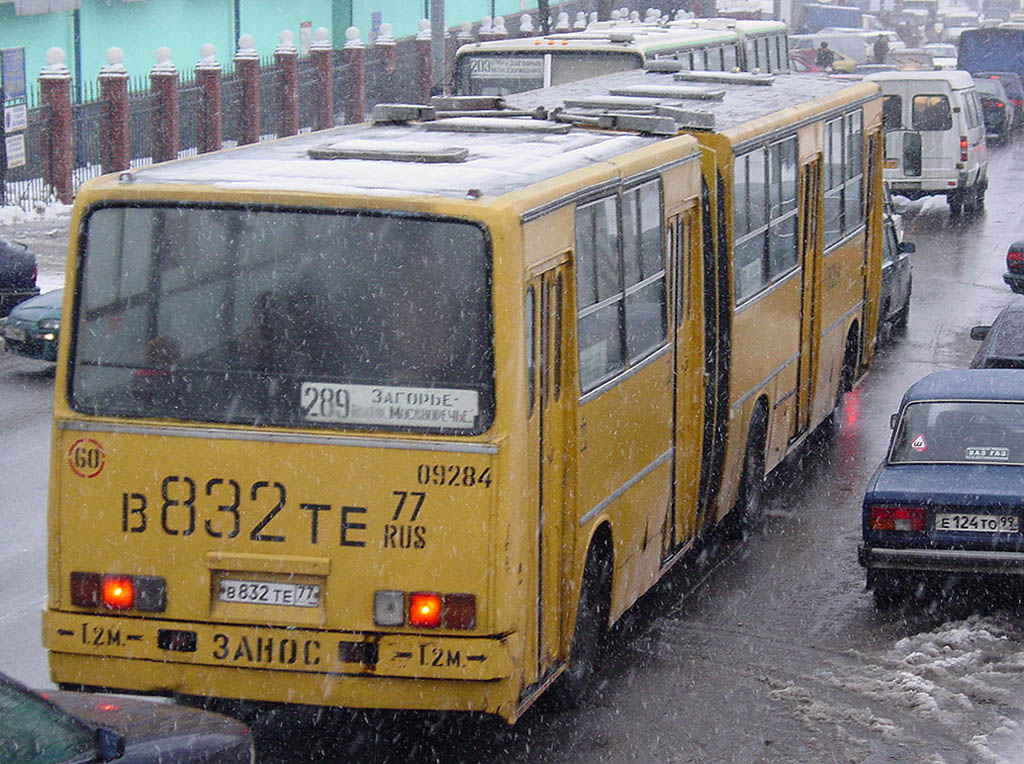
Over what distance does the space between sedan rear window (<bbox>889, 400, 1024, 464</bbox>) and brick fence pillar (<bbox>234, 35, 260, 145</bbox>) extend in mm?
26721

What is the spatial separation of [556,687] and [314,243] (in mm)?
2542

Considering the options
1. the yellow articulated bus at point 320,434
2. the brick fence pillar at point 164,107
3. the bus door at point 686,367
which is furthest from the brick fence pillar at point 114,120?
the yellow articulated bus at point 320,434

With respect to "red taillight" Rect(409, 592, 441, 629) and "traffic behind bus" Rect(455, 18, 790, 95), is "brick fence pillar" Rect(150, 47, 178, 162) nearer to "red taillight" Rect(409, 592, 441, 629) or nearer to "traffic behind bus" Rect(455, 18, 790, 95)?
"traffic behind bus" Rect(455, 18, 790, 95)

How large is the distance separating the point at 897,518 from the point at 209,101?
26.5 metres

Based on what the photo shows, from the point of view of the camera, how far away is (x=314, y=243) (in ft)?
24.4

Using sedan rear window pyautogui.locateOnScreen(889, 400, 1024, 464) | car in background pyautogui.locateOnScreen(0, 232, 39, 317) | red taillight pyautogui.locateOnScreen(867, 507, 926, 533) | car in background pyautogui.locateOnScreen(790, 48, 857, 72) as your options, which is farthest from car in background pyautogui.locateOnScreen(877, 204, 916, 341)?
car in background pyautogui.locateOnScreen(790, 48, 857, 72)

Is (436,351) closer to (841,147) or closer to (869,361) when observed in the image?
(841,147)

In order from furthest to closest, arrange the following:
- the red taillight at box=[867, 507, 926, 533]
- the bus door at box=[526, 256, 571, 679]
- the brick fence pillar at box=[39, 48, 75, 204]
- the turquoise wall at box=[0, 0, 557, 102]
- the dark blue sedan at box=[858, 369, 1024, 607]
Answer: the turquoise wall at box=[0, 0, 557, 102] → the brick fence pillar at box=[39, 48, 75, 204] → the red taillight at box=[867, 507, 926, 533] → the dark blue sedan at box=[858, 369, 1024, 607] → the bus door at box=[526, 256, 571, 679]

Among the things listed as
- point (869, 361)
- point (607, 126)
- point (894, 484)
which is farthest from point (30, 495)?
point (869, 361)

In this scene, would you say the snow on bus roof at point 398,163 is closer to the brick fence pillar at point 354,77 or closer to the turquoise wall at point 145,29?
the turquoise wall at point 145,29

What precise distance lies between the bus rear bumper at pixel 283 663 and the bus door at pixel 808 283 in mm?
6685

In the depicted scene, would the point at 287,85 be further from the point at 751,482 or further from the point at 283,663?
the point at 283,663

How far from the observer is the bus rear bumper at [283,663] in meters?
7.26

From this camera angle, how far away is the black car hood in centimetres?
1010
